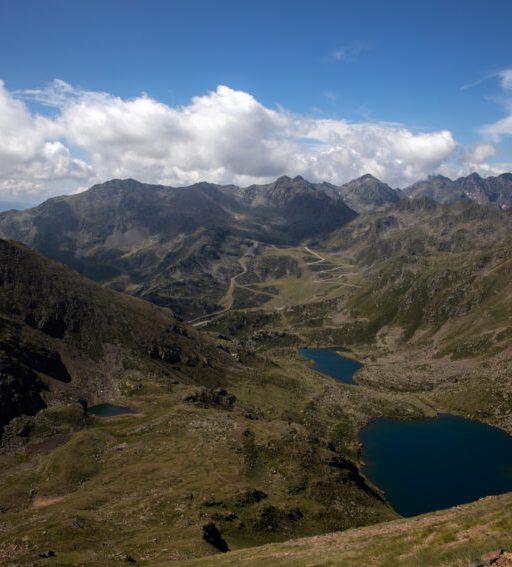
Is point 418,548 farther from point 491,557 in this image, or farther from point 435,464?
point 435,464

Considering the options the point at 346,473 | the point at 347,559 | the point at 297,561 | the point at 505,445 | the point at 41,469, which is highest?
the point at 347,559

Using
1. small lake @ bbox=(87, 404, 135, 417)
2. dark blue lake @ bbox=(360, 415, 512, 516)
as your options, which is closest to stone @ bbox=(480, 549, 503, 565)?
dark blue lake @ bbox=(360, 415, 512, 516)

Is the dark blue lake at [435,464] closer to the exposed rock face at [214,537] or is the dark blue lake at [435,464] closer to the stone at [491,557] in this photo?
the exposed rock face at [214,537]

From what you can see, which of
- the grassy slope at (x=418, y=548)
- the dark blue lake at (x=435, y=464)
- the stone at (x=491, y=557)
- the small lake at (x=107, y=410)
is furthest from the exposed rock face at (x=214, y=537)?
the small lake at (x=107, y=410)

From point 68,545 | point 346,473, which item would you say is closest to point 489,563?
point 68,545

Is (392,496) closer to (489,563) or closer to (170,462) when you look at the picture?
(170,462)

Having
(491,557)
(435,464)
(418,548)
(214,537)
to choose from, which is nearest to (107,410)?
(214,537)

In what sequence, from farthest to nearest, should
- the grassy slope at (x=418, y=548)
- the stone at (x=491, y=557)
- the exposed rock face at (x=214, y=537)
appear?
the exposed rock face at (x=214, y=537) → the grassy slope at (x=418, y=548) → the stone at (x=491, y=557)
